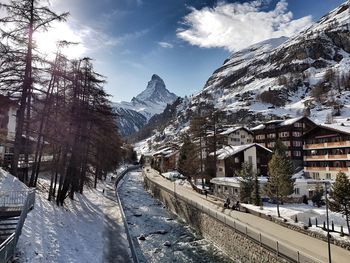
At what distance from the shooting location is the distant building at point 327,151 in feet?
192

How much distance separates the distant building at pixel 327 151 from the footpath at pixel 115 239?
41066 mm

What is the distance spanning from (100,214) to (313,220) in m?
22.2


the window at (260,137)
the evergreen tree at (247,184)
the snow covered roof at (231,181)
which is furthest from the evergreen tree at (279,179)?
the window at (260,137)

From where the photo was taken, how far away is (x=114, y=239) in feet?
90.0

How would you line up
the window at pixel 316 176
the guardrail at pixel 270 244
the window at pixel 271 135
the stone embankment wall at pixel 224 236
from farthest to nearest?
the window at pixel 271 135
the window at pixel 316 176
the stone embankment wall at pixel 224 236
the guardrail at pixel 270 244

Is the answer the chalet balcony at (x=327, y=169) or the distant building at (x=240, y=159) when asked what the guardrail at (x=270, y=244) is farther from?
the chalet balcony at (x=327, y=169)

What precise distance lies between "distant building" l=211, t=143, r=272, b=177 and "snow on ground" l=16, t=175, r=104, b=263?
1428 inches

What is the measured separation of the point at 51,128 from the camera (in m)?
31.5

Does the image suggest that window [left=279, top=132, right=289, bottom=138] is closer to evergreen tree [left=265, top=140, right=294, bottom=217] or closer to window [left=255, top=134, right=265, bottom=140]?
window [left=255, top=134, right=265, bottom=140]

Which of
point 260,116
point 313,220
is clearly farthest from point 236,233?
point 260,116

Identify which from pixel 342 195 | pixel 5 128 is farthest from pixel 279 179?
pixel 5 128

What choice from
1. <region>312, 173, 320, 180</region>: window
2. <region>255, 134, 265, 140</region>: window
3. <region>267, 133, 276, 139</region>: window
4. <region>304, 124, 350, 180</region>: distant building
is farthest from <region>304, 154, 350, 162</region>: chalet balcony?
<region>255, 134, 265, 140</region>: window

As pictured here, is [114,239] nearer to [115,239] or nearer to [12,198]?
[115,239]

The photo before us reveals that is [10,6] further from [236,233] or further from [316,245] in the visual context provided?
[316,245]
